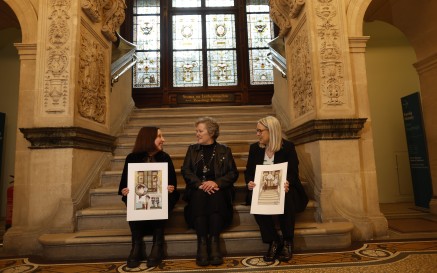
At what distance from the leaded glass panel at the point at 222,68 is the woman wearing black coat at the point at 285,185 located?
14.4ft

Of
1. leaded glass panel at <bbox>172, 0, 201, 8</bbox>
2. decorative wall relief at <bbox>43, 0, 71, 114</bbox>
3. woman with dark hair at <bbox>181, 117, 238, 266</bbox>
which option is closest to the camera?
woman with dark hair at <bbox>181, 117, 238, 266</bbox>

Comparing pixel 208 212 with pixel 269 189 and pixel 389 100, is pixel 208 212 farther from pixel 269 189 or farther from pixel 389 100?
pixel 389 100

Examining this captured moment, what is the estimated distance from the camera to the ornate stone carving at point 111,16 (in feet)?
12.3

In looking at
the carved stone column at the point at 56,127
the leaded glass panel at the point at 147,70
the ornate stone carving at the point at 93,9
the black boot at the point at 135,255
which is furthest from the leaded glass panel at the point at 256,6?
the black boot at the point at 135,255

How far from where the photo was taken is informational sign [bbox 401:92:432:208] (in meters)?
4.71

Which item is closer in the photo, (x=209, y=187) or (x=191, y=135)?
(x=209, y=187)

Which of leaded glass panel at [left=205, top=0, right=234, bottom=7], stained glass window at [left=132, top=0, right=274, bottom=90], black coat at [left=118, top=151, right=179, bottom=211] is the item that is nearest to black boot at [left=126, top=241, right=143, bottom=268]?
black coat at [left=118, top=151, right=179, bottom=211]

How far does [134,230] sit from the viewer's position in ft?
7.90

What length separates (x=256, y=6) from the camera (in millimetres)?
7094

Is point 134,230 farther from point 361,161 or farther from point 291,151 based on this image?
point 361,161

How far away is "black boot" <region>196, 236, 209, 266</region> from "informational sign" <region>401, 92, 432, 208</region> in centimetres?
399

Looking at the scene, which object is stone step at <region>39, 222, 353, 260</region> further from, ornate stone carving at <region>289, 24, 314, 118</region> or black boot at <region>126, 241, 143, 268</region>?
ornate stone carving at <region>289, 24, 314, 118</region>

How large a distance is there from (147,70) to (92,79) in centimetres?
348

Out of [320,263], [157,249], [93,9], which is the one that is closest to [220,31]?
[93,9]
